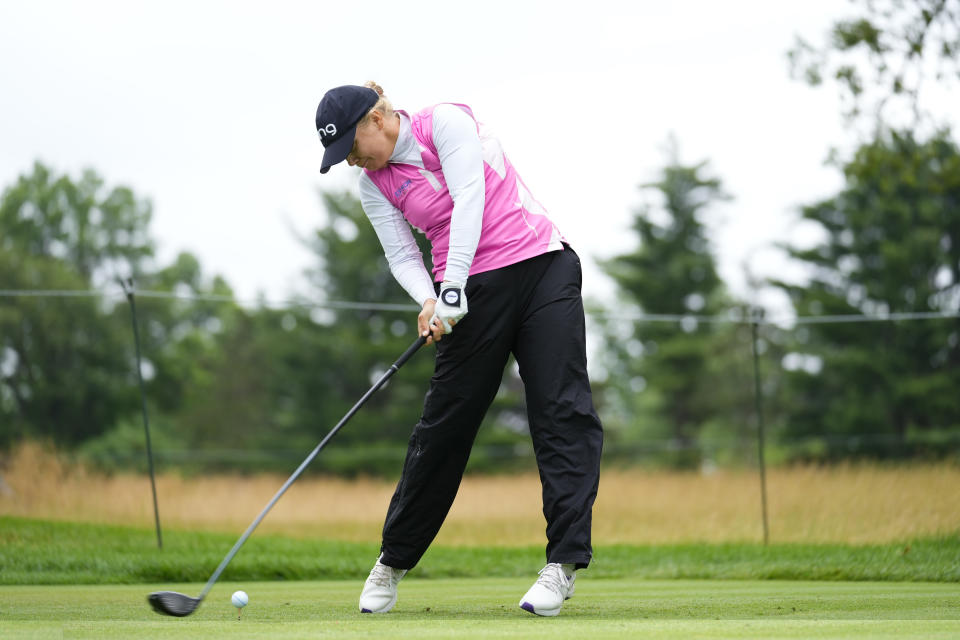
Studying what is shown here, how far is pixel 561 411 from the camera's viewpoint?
3.19m

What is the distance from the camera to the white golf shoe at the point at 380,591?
322 cm

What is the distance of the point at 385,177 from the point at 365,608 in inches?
50.2

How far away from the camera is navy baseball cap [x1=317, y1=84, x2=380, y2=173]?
126 inches

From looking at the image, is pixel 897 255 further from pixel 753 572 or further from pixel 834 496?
pixel 753 572

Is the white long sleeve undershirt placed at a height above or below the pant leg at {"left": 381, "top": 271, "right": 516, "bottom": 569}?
above

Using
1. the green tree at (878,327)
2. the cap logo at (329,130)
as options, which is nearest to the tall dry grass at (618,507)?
the cap logo at (329,130)

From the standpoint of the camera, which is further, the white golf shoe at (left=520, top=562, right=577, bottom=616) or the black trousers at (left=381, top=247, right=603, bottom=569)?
the black trousers at (left=381, top=247, right=603, bottom=569)

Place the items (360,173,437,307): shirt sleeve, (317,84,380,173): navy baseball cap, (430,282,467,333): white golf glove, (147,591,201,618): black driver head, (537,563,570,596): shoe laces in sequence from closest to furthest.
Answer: (147,591,201,618): black driver head
(537,563,570,596): shoe laces
(430,282,467,333): white golf glove
(317,84,380,173): navy baseball cap
(360,173,437,307): shirt sleeve

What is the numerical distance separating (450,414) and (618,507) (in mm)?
8399

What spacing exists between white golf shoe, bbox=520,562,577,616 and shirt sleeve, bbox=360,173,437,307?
3.07ft

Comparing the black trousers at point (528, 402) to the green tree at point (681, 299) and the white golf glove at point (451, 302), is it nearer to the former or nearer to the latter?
the white golf glove at point (451, 302)

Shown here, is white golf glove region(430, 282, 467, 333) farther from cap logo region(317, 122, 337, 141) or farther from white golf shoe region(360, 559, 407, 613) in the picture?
white golf shoe region(360, 559, 407, 613)

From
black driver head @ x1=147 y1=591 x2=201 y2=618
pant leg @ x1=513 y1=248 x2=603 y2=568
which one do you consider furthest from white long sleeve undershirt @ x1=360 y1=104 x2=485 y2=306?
black driver head @ x1=147 y1=591 x2=201 y2=618

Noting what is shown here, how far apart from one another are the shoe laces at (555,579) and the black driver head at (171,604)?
0.93m
